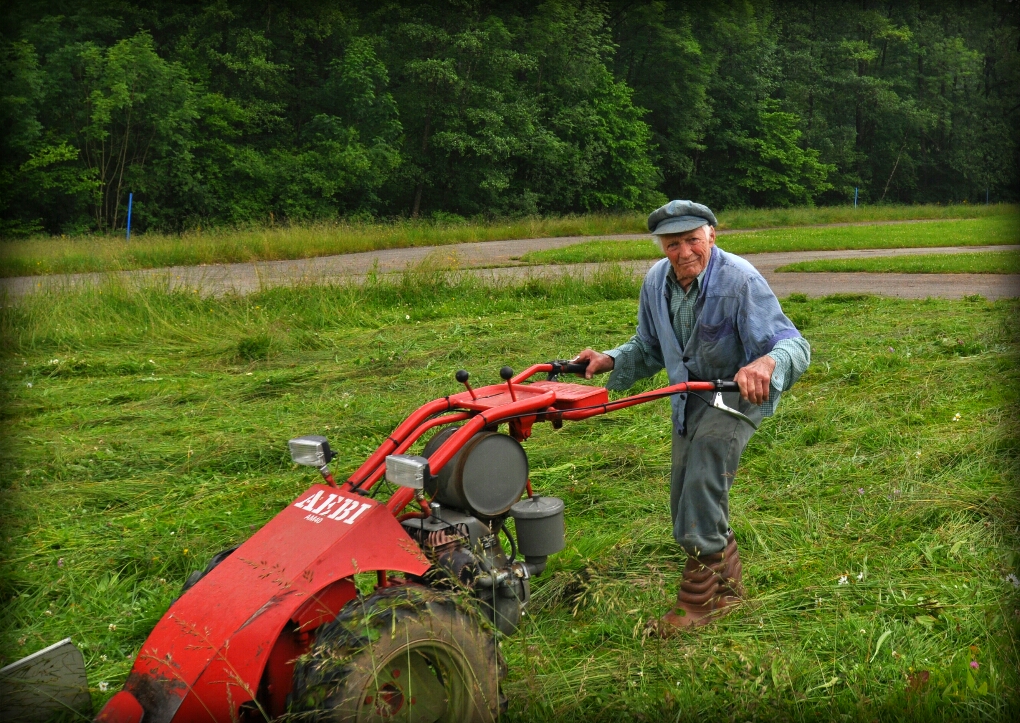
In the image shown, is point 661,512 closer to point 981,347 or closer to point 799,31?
point 981,347

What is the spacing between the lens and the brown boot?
11.4ft

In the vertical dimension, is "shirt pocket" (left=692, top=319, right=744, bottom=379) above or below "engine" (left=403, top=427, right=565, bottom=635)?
above

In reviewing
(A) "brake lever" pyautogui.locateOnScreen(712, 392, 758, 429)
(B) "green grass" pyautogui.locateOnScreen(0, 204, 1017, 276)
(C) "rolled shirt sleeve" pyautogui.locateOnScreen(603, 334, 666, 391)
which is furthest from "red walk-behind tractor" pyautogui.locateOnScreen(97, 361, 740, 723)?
(B) "green grass" pyautogui.locateOnScreen(0, 204, 1017, 276)

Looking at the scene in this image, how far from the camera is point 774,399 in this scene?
3.46 metres

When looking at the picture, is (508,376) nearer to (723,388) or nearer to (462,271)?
(723,388)

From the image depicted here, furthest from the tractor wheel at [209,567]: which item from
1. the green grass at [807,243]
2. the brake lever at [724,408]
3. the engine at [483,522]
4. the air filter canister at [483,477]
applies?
the green grass at [807,243]

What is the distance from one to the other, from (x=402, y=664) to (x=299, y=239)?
56.5 ft

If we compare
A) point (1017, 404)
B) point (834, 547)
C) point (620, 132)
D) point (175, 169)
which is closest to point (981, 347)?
point (1017, 404)

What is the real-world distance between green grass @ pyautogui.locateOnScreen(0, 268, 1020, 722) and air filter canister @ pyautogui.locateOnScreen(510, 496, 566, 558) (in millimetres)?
189

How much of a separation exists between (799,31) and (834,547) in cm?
3602

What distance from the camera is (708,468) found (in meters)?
3.43

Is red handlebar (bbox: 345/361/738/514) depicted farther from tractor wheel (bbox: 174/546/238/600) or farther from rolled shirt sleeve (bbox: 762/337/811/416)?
tractor wheel (bbox: 174/546/238/600)

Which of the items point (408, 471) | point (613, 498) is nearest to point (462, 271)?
point (613, 498)

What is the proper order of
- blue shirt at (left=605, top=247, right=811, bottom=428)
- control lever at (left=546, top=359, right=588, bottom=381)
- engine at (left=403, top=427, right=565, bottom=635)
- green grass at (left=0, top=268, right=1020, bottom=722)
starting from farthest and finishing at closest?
control lever at (left=546, top=359, right=588, bottom=381) → blue shirt at (left=605, top=247, right=811, bottom=428) → green grass at (left=0, top=268, right=1020, bottom=722) → engine at (left=403, top=427, right=565, bottom=635)
